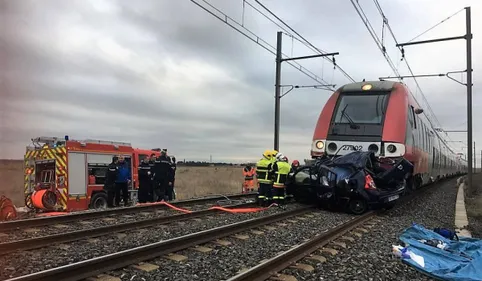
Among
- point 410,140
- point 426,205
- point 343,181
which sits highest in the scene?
point 410,140

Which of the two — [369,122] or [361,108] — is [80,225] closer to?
[369,122]

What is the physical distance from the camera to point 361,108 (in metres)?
12.3

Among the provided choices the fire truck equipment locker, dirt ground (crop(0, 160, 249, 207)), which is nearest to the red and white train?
the fire truck equipment locker

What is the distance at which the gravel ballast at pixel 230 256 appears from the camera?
4984mm

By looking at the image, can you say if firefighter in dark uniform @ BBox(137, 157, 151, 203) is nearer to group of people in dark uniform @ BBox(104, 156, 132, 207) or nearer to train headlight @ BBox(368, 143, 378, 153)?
group of people in dark uniform @ BBox(104, 156, 132, 207)

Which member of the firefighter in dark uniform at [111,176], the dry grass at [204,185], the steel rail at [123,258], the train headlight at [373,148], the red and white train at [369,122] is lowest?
the dry grass at [204,185]

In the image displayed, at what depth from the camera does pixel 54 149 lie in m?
13.7

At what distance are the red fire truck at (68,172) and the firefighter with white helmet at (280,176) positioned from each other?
6.47 meters

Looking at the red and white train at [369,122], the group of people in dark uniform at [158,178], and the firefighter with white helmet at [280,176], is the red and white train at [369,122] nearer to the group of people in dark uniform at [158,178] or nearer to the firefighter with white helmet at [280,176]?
the firefighter with white helmet at [280,176]

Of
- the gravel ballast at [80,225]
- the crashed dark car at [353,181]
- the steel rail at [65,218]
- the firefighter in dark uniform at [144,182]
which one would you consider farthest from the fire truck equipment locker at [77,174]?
the crashed dark car at [353,181]

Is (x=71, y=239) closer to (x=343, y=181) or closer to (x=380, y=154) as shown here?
(x=343, y=181)

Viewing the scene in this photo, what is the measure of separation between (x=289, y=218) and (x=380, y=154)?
3678mm

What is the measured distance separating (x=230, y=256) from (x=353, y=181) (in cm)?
530

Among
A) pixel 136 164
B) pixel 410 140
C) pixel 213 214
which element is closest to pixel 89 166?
pixel 136 164
